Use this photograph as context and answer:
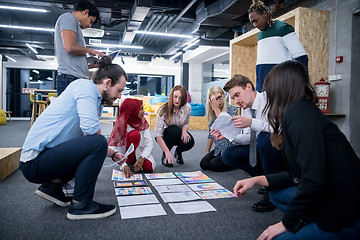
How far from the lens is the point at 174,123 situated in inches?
117

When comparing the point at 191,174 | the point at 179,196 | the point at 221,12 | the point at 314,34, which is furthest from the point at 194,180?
the point at 221,12

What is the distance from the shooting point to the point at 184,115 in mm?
2959

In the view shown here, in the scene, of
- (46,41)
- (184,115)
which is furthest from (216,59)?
(184,115)

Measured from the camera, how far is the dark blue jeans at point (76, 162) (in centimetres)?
137

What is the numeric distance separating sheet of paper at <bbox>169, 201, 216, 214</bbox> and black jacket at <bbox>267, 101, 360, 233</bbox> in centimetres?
76

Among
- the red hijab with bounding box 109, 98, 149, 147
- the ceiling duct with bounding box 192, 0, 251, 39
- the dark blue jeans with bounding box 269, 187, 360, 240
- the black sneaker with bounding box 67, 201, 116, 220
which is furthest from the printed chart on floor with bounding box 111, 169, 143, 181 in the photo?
→ the ceiling duct with bounding box 192, 0, 251, 39

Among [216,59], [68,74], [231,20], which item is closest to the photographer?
[68,74]

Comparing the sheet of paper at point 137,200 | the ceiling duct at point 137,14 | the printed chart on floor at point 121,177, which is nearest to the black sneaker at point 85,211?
the sheet of paper at point 137,200

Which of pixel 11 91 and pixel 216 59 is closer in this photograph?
pixel 216 59

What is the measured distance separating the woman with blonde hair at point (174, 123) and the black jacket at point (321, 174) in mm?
1965

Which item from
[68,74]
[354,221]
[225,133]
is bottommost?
[354,221]

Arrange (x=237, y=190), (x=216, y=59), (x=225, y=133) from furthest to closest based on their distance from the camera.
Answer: (x=216, y=59)
(x=225, y=133)
(x=237, y=190)

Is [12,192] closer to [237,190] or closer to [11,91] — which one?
[237,190]

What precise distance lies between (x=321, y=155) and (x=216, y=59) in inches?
422
